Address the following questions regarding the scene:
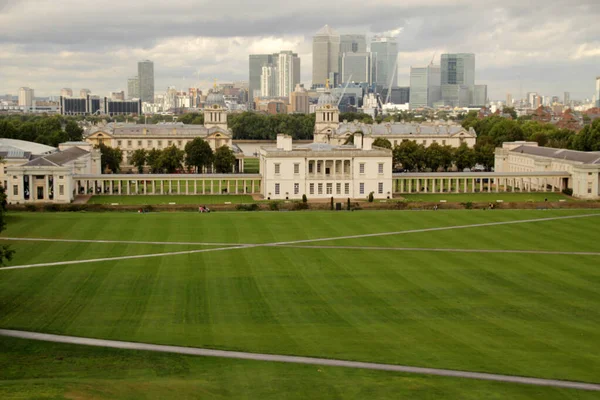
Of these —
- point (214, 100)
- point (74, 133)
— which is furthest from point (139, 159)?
point (214, 100)

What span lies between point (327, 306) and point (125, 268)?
42.7 feet

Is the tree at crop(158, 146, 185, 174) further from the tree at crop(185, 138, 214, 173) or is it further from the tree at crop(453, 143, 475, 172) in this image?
the tree at crop(453, 143, 475, 172)

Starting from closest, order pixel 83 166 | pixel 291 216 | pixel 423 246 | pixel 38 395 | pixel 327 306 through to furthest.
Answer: pixel 38 395 → pixel 327 306 → pixel 423 246 → pixel 291 216 → pixel 83 166

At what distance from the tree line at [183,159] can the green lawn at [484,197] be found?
26.0m

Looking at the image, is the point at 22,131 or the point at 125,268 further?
the point at 22,131

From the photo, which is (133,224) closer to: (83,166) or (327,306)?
(327,306)

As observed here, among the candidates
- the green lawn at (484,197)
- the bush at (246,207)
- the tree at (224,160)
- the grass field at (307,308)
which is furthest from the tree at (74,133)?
the grass field at (307,308)

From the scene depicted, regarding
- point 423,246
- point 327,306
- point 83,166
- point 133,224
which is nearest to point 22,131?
point 83,166

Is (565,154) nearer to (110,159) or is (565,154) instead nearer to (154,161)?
(154,161)

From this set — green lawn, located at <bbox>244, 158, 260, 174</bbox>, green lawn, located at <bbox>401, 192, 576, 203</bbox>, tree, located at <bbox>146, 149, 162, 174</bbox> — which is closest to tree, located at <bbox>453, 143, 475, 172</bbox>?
green lawn, located at <bbox>401, 192, 576, 203</bbox>

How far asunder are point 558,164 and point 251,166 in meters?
43.7

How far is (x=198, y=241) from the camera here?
54.1m

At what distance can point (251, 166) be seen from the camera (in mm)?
120250

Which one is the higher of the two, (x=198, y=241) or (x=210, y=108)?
(x=210, y=108)
